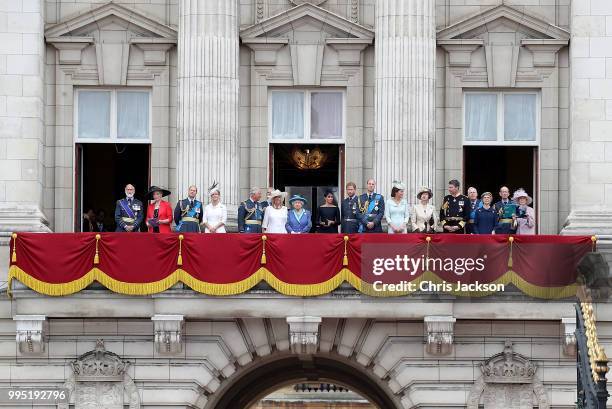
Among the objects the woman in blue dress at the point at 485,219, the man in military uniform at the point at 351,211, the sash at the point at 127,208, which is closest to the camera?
the man in military uniform at the point at 351,211

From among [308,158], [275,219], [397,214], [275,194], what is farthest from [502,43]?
[275,219]

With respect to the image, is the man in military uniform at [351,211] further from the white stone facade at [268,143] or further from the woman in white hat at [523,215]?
the woman in white hat at [523,215]

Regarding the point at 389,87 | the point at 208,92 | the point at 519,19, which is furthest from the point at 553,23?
the point at 208,92

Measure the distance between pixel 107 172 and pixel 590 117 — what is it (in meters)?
12.7

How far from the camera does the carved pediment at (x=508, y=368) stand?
49125 millimetres

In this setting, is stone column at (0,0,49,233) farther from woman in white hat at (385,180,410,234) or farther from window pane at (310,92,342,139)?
woman in white hat at (385,180,410,234)

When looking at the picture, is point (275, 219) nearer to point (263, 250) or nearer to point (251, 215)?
point (251, 215)

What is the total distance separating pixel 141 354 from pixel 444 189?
30.5 ft

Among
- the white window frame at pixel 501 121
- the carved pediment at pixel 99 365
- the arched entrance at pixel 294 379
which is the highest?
the white window frame at pixel 501 121

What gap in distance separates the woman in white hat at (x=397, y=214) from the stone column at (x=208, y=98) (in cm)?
446

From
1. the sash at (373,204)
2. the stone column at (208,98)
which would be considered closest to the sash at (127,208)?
the stone column at (208,98)

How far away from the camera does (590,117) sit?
5156 centimetres

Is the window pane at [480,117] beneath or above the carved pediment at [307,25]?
beneath

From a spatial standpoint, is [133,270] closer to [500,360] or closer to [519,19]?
[500,360]
